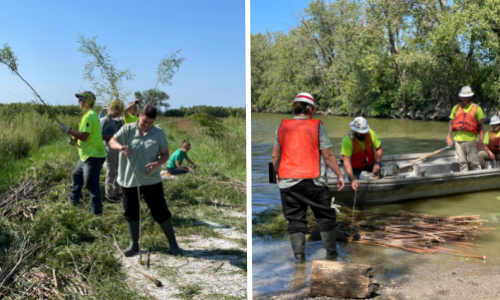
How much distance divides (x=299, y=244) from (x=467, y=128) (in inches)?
224

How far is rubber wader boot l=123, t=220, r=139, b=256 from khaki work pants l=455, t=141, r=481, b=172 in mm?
7151

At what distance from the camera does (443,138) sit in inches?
981

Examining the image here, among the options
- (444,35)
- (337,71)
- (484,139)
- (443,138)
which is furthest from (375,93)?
(484,139)

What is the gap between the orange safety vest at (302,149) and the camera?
15.5ft

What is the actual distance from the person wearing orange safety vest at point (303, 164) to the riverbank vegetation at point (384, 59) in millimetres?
30402

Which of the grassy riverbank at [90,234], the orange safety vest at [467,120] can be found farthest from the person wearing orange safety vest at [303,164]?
the orange safety vest at [467,120]

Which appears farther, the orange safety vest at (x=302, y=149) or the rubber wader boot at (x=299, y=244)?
the rubber wader boot at (x=299, y=244)

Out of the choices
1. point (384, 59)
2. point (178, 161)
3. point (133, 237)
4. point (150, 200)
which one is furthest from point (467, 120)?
point (384, 59)

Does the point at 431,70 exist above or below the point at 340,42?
below

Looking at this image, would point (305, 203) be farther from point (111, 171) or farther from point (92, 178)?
point (111, 171)

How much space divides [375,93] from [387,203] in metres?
39.0

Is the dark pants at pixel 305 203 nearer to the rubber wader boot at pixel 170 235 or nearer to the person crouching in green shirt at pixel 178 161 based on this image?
the rubber wader boot at pixel 170 235

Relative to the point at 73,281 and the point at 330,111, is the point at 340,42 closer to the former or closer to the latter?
the point at 330,111

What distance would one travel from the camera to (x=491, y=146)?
931 centimetres
